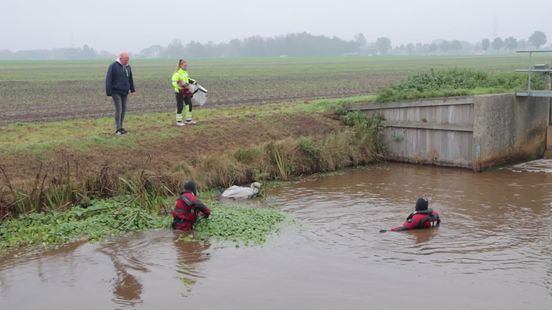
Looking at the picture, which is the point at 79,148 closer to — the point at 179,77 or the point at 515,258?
the point at 179,77

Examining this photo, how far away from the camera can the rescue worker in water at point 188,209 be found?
11882 mm

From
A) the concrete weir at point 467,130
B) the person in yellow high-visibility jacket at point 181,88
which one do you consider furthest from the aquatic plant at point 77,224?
the concrete weir at point 467,130

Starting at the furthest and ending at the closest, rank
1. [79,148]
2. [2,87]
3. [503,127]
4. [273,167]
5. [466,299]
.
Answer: [2,87] < [503,127] < [273,167] < [79,148] < [466,299]

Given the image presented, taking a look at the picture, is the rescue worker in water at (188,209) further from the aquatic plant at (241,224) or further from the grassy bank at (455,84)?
the grassy bank at (455,84)

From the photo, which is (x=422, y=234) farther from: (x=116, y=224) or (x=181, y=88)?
(x=181, y=88)

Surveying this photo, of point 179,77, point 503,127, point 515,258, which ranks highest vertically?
point 179,77

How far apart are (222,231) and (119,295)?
3.23 meters

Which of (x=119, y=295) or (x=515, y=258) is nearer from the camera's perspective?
(x=119, y=295)

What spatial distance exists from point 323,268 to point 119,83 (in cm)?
921

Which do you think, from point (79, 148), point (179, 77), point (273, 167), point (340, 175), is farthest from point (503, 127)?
point (79, 148)

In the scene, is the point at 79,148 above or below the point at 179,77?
below

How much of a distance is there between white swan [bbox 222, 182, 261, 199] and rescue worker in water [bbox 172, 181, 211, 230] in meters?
3.03

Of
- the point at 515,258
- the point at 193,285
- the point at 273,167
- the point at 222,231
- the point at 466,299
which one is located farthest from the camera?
the point at 273,167

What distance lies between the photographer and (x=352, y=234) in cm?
1223
